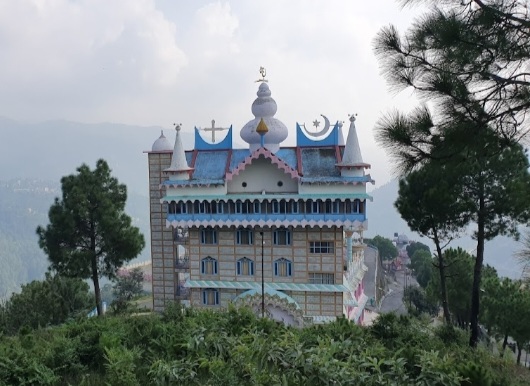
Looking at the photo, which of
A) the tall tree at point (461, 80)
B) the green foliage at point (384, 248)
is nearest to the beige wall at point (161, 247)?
the tall tree at point (461, 80)

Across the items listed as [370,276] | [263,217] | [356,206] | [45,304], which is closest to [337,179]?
[356,206]

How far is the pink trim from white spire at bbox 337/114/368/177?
6.41 feet

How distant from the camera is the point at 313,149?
19.8m

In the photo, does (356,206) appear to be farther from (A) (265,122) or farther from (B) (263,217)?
(A) (265,122)

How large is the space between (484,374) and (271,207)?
41.3ft

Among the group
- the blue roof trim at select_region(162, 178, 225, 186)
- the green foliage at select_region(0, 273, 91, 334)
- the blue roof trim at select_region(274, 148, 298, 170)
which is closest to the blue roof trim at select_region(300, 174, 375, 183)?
the blue roof trim at select_region(274, 148, 298, 170)

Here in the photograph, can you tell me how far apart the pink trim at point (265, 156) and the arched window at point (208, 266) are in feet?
12.3

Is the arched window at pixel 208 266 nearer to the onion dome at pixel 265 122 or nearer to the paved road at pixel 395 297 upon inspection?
the onion dome at pixel 265 122

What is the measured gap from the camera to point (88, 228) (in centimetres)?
1925


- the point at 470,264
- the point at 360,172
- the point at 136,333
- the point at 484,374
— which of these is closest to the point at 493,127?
the point at 484,374

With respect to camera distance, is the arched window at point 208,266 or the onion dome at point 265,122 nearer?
the arched window at point 208,266

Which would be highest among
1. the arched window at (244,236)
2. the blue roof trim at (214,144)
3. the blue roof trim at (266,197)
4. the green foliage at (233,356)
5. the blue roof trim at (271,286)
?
the blue roof trim at (214,144)

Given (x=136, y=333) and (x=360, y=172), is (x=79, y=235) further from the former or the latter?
(x=360, y=172)

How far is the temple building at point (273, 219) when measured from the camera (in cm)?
1850
